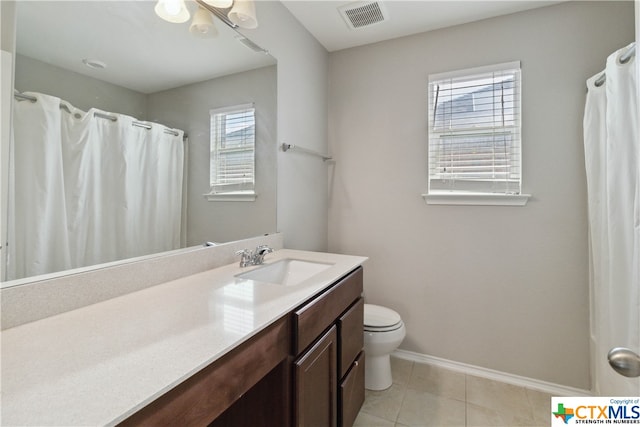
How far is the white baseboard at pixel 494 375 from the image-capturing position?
179 cm

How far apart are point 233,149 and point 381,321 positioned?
54.1 inches

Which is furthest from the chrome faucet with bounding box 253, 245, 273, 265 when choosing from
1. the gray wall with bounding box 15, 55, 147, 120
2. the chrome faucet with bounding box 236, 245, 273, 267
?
the gray wall with bounding box 15, 55, 147, 120

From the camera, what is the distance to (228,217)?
1.51 m

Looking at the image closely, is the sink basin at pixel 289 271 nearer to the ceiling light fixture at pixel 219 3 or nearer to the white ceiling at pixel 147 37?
the white ceiling at pixel 147 37

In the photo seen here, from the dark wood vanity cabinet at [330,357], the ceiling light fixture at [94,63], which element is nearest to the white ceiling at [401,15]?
the ceiling light fixture at [94,63]

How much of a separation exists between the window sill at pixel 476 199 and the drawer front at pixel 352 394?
117 centimetres

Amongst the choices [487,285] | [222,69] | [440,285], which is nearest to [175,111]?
[222,69]

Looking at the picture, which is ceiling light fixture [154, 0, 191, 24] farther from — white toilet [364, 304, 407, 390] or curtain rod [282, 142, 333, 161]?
white toilet [364, 304, 407, 390]

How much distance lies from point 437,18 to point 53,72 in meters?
2.15

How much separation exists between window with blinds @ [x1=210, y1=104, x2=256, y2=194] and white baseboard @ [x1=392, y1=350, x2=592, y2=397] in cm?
175

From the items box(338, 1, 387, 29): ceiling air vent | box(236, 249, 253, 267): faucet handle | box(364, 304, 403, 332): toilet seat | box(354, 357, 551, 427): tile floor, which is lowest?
box(354, 357, 551, 427): tile floor

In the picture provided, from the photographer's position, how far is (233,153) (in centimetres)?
157

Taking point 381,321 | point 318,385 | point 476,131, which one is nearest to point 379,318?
point 381,321

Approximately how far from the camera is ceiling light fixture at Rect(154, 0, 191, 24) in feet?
3.79
